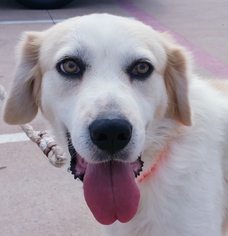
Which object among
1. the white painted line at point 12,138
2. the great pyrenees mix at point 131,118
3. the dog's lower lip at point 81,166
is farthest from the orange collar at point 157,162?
the white painted line at point 12,138

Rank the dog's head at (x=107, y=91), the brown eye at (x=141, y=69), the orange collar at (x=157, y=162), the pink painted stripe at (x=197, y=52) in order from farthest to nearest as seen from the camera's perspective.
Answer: the pink painted stripe at (x=197, y=52) → the orange collar at (x=157, y=162) → the brown eye at (x=141, y=69) → the dog's head at (x=107, y=91)

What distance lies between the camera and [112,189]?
8.63ft

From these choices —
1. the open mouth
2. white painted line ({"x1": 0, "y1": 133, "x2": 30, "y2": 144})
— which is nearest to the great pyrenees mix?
the open mouth

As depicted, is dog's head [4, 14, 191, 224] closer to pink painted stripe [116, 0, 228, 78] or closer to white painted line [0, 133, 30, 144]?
white painted line [0, 133, 30, 144]

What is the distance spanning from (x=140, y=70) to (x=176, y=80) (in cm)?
31

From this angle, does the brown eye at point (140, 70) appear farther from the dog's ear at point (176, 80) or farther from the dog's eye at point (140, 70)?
the dog's ear at point (176, 80)

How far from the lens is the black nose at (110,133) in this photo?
7.54 ft

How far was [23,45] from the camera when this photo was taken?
3.09 m

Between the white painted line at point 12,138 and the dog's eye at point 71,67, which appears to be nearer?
the dog's eye at point 71,67

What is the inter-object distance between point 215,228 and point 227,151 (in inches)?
19.2

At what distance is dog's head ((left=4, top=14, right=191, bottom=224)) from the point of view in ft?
7.92

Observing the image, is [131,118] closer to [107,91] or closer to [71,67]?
[107,91]

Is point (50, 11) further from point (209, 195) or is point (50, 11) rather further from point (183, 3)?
point (209, 195)

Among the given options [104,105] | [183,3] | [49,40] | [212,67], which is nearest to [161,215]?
[104,105]
